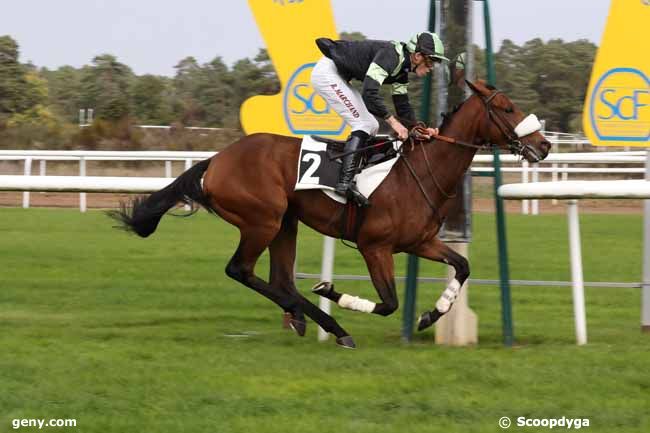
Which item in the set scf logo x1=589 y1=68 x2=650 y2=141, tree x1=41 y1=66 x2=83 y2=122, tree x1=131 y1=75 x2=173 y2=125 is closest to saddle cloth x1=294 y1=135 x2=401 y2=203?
scf logo x1=589 y1=68 x2=650 y2=141

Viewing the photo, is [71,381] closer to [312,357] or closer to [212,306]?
[312,357]

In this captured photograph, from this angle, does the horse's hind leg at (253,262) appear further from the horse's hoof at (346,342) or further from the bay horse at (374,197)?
the horse's hoof at (346,342)

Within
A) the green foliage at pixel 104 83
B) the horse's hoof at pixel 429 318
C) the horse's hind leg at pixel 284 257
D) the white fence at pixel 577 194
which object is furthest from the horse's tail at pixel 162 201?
the green foliage at pixel 104 83

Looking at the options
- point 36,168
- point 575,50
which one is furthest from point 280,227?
point 575,50

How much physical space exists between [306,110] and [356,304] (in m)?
1.69

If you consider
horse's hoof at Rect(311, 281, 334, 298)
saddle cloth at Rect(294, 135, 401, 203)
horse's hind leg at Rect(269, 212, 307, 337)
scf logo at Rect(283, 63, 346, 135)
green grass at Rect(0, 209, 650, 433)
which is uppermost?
scf logo at Rect(283, 63, 346, 135)

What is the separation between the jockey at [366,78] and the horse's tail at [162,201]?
876 mm

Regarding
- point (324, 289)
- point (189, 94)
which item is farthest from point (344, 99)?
point (189, 94)

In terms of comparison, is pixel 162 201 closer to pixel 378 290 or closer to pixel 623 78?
pixel 378 290

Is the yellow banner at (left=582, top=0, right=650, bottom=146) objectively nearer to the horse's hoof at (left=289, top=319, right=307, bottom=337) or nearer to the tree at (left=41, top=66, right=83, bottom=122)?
the horse's hoof at (left=289, top=319, right=307, bottom=337)

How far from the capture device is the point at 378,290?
595 centimetres

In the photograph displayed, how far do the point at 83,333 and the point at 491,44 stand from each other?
112 inches

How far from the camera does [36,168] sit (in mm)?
19422

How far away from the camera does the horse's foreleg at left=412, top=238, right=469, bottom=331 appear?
19.2 feet
